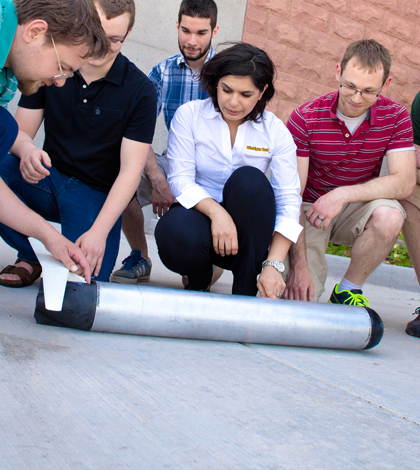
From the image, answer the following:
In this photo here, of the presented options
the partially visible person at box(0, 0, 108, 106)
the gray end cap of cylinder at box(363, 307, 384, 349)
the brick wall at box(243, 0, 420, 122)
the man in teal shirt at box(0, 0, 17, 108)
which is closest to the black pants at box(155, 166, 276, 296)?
the gray end cap of cylinder at box(363, 307, 384, 349)

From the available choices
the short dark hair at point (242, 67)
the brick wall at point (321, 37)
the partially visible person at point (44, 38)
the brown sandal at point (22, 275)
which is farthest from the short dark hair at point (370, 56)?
the brick wall at point (321, 37)

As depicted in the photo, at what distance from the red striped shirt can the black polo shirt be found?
0.77m

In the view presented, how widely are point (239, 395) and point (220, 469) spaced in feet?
1.21

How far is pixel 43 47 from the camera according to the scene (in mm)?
1479

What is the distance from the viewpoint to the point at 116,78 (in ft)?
7.18

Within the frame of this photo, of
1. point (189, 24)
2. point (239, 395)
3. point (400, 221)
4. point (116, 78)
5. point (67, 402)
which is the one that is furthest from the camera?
point (189, 24)

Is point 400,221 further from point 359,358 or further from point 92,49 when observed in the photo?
point 92,49

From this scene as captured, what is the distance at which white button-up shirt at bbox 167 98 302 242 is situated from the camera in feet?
7.23

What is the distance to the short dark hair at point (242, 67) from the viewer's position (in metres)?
2.12

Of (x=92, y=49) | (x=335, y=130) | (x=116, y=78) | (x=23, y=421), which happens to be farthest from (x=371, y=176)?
(x=23, y=421)

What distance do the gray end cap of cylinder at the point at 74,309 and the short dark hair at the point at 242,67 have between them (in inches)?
40.9

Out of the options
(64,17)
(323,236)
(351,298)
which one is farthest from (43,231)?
(323,236)

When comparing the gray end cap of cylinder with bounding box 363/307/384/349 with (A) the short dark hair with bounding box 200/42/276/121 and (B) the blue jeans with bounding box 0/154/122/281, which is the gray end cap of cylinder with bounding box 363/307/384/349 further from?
(B) the blue jeans with bounding box 0/154/122/281

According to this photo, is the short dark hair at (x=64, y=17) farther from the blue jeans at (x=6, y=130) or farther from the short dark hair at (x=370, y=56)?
the short dark hair at (x=370, y=56)
